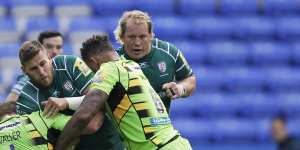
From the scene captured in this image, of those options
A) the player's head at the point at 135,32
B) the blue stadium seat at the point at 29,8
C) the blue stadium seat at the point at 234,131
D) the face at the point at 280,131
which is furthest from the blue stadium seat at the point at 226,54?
the player's head at the point at 135,32

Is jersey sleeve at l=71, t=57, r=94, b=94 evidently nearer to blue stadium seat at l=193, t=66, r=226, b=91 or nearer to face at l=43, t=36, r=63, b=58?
face at l=43, t=36, r=63, b=58

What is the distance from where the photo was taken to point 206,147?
12.6 meters

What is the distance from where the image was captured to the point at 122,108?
5.55m

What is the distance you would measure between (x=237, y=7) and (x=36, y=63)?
949 cm

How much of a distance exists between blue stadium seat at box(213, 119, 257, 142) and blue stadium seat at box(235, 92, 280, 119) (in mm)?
366

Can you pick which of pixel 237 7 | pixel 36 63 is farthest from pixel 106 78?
pixel 237 7

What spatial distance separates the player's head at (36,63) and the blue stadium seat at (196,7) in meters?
9.10

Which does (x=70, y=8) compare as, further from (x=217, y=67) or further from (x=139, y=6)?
(x=217, y=67)

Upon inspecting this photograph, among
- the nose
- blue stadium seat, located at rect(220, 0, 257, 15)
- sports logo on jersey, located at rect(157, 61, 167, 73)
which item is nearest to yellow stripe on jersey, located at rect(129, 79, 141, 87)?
the nose

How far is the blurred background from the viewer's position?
13430 millimetres

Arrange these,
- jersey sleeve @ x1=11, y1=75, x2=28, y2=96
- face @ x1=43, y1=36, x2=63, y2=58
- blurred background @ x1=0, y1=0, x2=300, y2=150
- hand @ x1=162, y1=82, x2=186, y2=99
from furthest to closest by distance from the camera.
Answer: blurred background @ x1=0, y1=0, x2=300, y2=150 < face @ x1=43, y1=36, x2=63, y2=58 < jersey sleeve @ x1=11, y1=75, x2=28, y2=96 < hand @ x1=162, y1=82, x2=186, y2=99

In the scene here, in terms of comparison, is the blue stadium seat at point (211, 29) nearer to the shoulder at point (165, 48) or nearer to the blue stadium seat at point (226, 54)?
the blue stadium seat at point (226, 54)

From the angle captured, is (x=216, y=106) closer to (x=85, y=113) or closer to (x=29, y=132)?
(x=29, y=132)

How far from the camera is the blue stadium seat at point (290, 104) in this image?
13.8m
